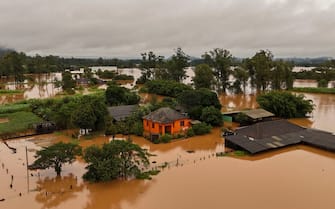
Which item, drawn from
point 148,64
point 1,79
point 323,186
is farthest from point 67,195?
point 1,79

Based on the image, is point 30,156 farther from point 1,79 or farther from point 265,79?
point 1,79

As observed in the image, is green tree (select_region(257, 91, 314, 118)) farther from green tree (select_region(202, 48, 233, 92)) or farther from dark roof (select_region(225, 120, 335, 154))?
green tree (select_region(202, 48, 233, 92))

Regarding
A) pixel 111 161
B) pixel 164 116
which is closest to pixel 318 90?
pixel 164 116

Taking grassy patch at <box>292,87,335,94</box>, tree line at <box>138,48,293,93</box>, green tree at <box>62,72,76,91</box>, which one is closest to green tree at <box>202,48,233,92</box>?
tree line at <box>138,48,293,93</box>

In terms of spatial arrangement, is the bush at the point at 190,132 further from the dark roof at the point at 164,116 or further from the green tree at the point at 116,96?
the green tree at the point at 116,96

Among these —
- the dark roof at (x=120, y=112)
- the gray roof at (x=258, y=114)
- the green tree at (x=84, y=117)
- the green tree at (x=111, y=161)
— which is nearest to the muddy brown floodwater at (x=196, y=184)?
the green tree at (x=111, y=161)

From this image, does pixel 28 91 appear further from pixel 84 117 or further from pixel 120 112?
pixel 84 117
